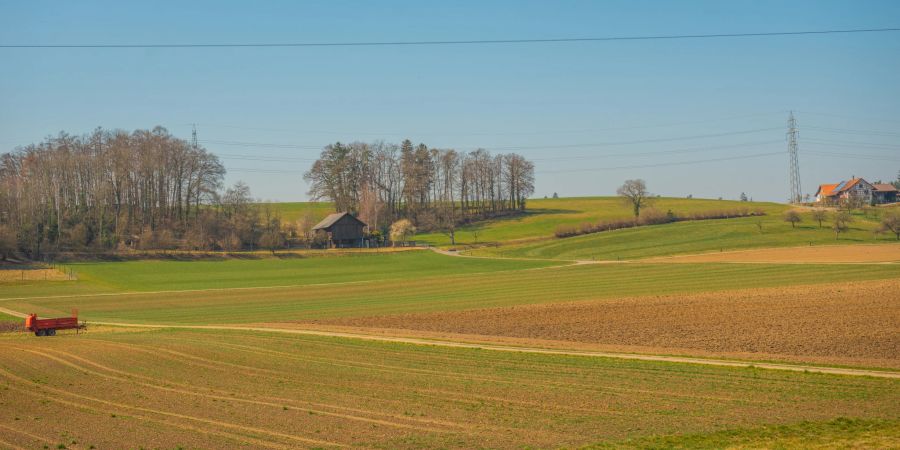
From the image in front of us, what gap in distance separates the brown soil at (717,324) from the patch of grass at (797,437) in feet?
31.8

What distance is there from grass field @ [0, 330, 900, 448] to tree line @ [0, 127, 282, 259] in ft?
266

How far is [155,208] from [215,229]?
559 inches

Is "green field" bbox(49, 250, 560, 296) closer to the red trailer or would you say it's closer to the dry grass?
the dry grass

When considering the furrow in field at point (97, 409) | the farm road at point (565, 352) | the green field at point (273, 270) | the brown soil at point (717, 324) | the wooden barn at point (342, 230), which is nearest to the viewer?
the furrow in field at point (97, 409)

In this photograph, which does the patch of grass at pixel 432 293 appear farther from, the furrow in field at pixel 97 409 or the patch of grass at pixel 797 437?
the patch of grass at pixel 797 437

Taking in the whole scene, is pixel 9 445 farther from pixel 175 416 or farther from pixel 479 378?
pixel 479 378

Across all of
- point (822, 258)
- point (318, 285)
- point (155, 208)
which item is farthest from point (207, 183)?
point (822, 258)

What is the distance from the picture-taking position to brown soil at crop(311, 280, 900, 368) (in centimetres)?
2866

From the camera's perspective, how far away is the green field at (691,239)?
301 feet

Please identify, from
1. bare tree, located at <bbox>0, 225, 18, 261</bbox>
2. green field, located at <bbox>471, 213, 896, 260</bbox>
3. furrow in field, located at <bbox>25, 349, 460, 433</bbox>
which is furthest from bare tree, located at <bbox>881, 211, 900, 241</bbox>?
bare tree, located at <bbox>0, 225, 18, 261</bbox>

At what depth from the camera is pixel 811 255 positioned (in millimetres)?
77750

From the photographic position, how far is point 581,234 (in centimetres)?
11819

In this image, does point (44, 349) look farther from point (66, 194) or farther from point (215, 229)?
point (66, 194)

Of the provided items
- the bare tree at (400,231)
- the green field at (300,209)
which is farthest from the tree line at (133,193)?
the green field at (300,209)
